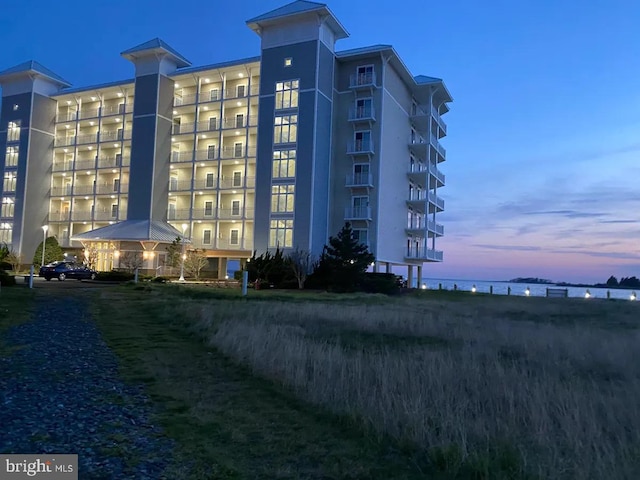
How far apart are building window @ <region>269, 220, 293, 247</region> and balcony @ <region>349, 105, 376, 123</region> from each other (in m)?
11.4

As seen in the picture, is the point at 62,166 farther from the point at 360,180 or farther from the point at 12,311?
the point at 12,311

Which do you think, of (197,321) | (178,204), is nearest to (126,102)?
(178,204)

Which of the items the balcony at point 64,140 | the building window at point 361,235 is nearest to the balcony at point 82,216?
the balcony at point 64,140

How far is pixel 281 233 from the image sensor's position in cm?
4653

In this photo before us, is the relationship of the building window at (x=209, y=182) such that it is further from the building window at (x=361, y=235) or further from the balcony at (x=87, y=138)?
the balcony at (x=87, y=138)

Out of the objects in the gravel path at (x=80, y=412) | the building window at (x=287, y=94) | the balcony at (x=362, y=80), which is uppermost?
the balcony at (x=362, y=80)

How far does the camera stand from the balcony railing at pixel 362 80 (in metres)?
46.7

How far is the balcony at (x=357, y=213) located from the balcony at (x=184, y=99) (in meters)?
21.5

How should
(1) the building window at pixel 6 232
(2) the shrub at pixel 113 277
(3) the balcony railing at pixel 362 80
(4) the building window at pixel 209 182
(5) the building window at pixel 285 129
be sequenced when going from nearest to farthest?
1. (2) the shrub at pixel 113 277
2. (3) the balcony railing at pixel 362 80
3. (5) the building window at pixel 285 129
4. (4) the building window at pixel 209 182
5. (1) the building window at pixel 6 232

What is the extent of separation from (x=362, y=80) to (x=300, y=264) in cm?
1875

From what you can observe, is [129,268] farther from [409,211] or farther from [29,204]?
[409,211]

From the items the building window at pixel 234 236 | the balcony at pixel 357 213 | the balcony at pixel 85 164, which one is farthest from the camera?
the balcony at pixel 85 164

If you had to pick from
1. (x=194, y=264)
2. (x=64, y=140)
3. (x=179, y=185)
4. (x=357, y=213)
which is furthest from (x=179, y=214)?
(x=64, y=140)

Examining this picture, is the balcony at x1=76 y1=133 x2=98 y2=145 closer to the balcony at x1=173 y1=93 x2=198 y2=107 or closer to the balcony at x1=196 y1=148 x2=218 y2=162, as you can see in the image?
the balcony at x1=173 y1=93 x2=198 y2=107
